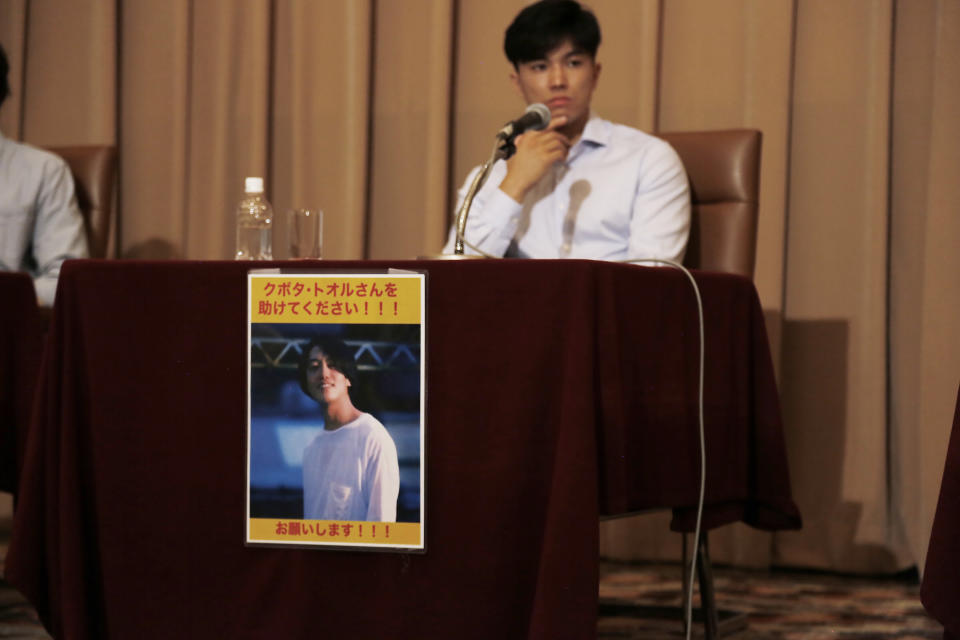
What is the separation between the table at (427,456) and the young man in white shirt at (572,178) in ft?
2.04

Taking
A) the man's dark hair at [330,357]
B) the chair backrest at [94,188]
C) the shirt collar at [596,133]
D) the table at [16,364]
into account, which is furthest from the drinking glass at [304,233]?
the chair backrest at [94,188]

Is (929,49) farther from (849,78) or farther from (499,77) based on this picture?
(499,77)

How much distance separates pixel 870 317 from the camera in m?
2.63

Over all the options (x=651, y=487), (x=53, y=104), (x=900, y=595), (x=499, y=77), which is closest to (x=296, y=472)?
(x=651, y=487)

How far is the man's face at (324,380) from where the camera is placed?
1333 mm

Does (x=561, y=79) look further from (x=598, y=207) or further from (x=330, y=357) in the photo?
(x=330, y=357)

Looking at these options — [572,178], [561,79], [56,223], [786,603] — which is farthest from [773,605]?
[56,223]

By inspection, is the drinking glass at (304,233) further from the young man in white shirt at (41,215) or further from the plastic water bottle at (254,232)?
the young man in white shirt at (41,215)

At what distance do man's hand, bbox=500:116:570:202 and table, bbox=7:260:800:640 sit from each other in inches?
24.5

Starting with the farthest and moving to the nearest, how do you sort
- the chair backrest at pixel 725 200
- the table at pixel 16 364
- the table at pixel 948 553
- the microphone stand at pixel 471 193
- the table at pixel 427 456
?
1. the chair backrest at pixel 725 200
2. the table at pixel 16 364
3. the microphone stand at pixel 471 193
4. the table at pixel 427 456
5. the table at pixel 948 553

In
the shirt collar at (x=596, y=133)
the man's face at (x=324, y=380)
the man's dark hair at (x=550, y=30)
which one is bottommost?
the man's face at (x=324, y=380)

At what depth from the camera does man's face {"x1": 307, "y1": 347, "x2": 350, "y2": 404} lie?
133 cm

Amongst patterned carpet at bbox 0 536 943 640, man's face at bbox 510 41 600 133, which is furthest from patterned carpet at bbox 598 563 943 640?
man's face at bbox 510 41 600 133

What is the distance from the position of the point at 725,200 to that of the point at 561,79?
16.4 inches
